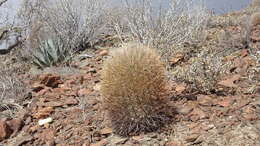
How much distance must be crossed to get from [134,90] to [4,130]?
6.29 ft

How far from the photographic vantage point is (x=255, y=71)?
4.53m

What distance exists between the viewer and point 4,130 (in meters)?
4.65

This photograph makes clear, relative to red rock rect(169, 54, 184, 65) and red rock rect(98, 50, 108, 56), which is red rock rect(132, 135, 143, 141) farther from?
red rock rect(98, 50, 108, 56)

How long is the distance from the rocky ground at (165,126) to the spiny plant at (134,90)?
0.12 metres

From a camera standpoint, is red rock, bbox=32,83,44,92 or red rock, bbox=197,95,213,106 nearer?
red rock, bbox=197,95,213,106

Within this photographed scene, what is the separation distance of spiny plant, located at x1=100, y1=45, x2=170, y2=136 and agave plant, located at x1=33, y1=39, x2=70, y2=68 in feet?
13.4

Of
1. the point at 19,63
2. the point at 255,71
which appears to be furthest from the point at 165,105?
the point at 19,63

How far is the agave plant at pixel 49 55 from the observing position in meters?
7.66

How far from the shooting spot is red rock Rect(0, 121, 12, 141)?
15.2 feet

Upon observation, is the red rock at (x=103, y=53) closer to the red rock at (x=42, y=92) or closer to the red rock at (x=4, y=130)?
the red rock at (x=42, y=92)

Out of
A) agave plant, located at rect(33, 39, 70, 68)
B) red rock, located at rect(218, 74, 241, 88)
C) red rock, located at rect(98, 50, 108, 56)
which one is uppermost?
agave plant, located at rect(33, 39, 70, 68)

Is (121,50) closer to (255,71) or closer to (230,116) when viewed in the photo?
(230,116)

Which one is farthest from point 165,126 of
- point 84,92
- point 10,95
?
point 10,95

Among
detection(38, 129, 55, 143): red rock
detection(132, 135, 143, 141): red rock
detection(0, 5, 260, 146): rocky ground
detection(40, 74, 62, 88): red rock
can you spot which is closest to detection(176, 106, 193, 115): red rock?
detection(0, 5, 260, 146): rocky ground
